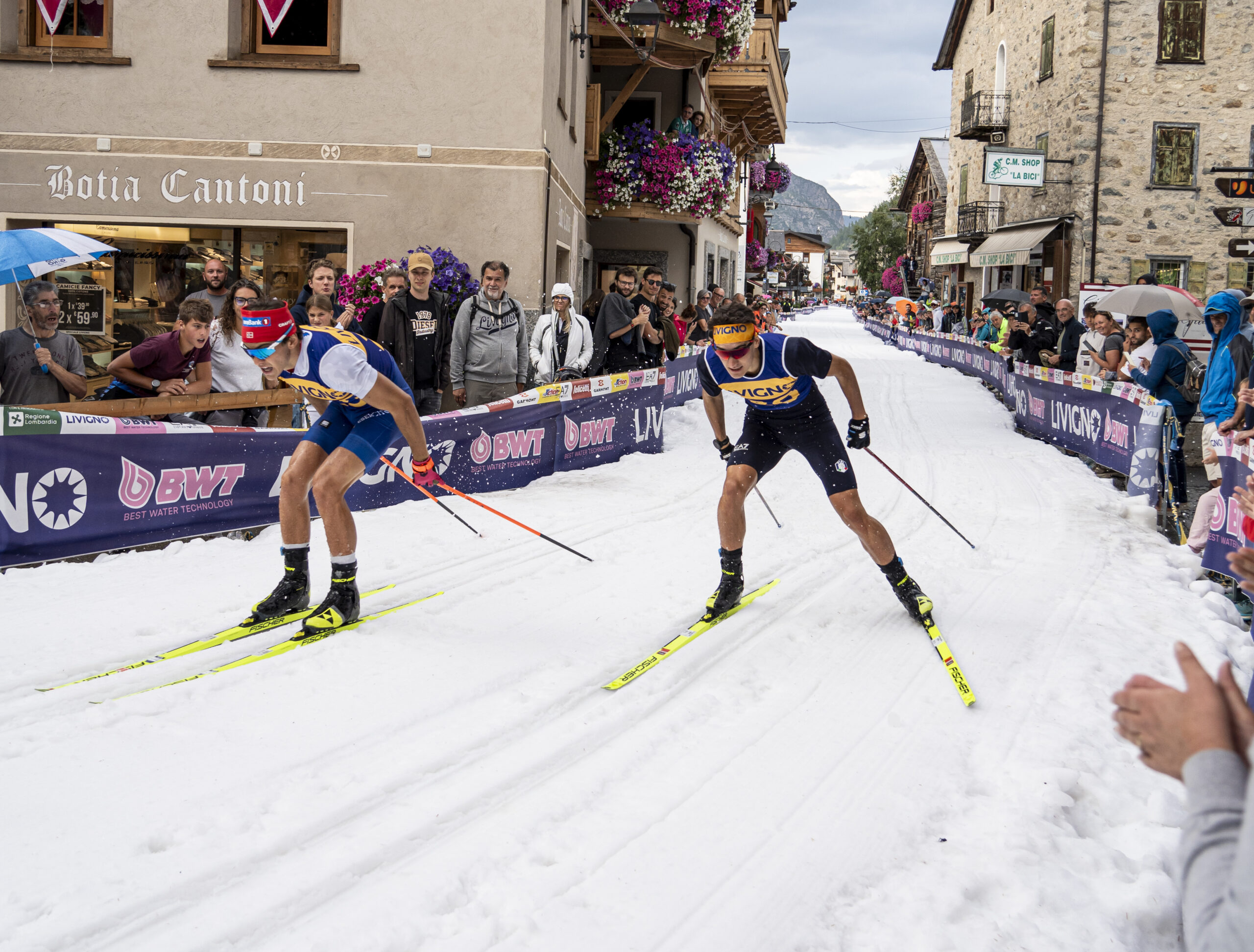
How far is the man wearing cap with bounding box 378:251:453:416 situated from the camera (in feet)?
31.2

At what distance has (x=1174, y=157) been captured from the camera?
97.9 feet

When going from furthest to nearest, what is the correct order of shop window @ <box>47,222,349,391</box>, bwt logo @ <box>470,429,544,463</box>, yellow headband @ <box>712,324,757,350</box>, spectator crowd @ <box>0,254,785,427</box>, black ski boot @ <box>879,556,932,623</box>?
shop window @ <box>47,222,349,391</box> < bwt logo @ <box>470,429,544,463</box> < spectator crowd @ <box>0,254,785,427</box> < black ski boot @ <box>879,556,932,623</box> < yellow headband @ <box>712,324,757,350</box>

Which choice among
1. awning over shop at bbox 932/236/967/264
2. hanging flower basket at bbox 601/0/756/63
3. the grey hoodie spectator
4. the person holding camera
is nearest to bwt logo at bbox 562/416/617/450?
the grey hoodie spectator

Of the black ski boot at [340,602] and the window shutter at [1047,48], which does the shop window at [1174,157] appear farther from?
the black ski boot at [340,602]

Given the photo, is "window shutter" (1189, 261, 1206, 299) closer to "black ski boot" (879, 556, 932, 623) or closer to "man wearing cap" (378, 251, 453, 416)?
"man wearing cap" (378, 251, 453, 416)

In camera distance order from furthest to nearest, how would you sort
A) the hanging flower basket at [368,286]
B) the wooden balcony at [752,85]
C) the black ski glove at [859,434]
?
the wooden balcony at [752,85]
the hanging flower basket at [368,286]
the black ski glove at [859,434]

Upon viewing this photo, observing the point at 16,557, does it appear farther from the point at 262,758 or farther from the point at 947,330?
the point at 947,330

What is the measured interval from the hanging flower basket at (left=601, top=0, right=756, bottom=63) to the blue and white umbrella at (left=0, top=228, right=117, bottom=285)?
10.1 meters

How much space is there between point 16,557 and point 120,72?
26.4 feet

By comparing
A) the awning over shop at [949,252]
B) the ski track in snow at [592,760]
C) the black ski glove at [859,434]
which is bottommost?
the ski track in snow at [592,760]

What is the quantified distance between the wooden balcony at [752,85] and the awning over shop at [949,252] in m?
17.8

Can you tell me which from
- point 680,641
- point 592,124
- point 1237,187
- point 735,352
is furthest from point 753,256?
point 680,641

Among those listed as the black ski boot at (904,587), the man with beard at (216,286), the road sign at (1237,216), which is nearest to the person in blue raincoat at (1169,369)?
the road sign at (1237,216)

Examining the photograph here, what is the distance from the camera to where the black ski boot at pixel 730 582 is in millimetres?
6020
